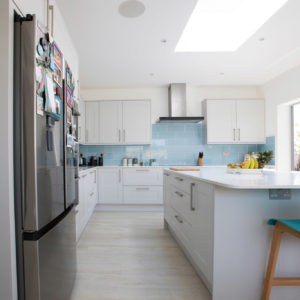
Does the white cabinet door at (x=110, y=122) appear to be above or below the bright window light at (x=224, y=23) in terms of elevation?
below

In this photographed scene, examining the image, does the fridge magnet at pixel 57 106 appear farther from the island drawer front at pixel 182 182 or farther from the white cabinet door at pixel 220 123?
the white cabinet door at pixel 220 123

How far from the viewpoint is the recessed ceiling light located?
183 centimetres

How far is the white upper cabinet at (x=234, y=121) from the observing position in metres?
3.99

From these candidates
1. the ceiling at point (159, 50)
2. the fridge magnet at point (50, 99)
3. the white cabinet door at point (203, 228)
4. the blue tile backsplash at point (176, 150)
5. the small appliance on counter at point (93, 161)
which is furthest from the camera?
the blue tile backsplash at point (176, 150)

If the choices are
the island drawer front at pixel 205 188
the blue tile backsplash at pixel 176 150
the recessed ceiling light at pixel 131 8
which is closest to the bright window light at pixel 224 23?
the recessed ceiling light at pixel 131 8

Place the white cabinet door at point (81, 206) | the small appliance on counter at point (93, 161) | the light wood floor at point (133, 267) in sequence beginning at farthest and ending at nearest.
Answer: the small appliance on counter at point (93, 161), the white cabinet door at point (81, 206), the light wood floor at point (133, 267)

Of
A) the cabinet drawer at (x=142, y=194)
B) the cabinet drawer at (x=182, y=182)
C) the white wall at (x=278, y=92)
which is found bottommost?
the cabinet drawer at (x=142, y=194)

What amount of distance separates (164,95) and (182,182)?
2860mm

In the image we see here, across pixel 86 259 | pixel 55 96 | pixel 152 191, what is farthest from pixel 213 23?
pixel 86 259

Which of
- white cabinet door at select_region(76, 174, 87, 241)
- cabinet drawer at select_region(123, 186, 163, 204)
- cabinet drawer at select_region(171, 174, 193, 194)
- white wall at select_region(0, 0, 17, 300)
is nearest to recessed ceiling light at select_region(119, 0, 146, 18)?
white wall at select_region(0, 0, 17, 300)

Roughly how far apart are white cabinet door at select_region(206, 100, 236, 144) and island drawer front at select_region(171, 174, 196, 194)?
6.66 ft

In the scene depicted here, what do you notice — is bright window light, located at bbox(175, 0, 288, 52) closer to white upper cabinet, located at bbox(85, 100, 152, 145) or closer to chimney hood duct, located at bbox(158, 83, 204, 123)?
chimney hood duct, located at bbox(158, 83, 204, 123)

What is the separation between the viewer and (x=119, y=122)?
13.1 ft

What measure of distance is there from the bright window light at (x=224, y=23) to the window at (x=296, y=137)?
6.21 feet
